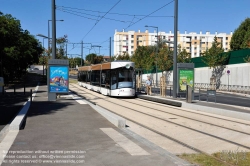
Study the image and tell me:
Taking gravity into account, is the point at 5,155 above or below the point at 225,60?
below

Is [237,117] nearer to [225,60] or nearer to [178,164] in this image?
[178,164]

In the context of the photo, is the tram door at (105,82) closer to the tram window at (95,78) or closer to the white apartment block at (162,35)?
the tram window at (95,78)

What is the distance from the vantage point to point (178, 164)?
6449 mm

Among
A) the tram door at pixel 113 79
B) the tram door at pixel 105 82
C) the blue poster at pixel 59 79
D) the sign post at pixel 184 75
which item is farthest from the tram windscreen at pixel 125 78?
the blue poster at pixel 59 79

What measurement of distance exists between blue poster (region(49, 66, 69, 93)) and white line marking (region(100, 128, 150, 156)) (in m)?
10.6

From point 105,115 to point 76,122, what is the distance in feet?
5.28

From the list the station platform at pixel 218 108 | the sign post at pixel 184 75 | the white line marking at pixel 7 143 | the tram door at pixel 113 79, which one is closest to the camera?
the white line marking at pixel 7 143

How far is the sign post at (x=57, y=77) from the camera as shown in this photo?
2041 centimetres

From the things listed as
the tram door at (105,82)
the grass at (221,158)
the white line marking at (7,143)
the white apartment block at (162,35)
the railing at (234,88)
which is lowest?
the grass at (221,158)

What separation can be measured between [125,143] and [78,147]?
118 cm

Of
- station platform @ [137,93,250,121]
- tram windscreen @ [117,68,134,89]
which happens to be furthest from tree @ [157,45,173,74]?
station platform @ [137,93,250,121]

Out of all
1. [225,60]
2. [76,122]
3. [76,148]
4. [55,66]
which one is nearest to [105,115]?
[76,122]

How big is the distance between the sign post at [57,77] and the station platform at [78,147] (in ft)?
29.8

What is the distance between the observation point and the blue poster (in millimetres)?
20500
